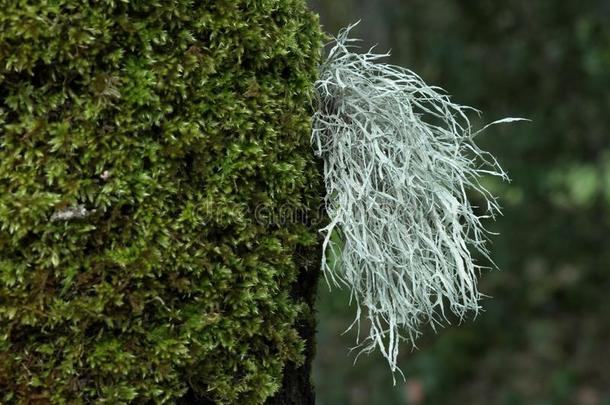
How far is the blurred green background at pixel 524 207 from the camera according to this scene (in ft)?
15.9

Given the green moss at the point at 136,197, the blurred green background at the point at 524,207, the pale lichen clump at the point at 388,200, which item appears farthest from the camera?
the blurred green background at the point at 524,207

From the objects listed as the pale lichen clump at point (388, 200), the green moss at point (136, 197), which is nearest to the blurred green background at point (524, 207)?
the pale lichen clump at point (388, 200)

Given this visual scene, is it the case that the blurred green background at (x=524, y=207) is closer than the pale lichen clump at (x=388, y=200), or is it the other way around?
the pale lichen clump at (x=388, y=200)

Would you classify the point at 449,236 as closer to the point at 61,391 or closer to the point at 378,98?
the point at 378,98

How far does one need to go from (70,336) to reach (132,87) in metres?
0.40

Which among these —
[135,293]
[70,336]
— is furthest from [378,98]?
[70,336]

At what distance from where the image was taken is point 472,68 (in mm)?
4895

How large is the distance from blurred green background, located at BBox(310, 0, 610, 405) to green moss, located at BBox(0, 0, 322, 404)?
3.91 metres

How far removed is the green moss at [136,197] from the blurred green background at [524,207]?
3.91 metres

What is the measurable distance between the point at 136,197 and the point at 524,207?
433 cm

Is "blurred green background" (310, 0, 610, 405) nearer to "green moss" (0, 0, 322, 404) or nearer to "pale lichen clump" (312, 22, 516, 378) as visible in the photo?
"pale lichen clump" (312, 22, 516, 378)

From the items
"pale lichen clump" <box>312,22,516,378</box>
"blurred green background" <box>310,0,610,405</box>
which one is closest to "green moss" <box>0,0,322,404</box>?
"pale lichen clump" <box>312,22,516,378</box>

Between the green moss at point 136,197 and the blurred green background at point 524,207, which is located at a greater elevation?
the green moss at point 136,197

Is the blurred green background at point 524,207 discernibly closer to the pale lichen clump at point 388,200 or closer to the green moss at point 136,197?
the pale lichen clump at point 388,200
